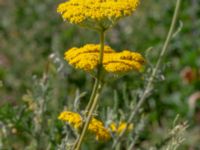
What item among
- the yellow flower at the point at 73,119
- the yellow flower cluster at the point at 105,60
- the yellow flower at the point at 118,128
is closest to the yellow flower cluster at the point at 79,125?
the yellow flower at the point at 73,119

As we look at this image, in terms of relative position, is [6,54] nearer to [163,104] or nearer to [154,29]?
[154,29]

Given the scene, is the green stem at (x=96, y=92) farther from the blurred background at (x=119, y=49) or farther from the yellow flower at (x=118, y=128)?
the blurred background at (x=119, y=49)

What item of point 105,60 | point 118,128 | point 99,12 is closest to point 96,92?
point 105,60

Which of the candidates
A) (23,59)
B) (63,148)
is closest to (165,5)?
(23,59)

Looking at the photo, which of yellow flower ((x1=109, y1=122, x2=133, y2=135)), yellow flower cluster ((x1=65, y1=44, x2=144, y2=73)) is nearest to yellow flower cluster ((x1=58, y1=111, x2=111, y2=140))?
yellow flower cluster ((x1=65, y1=44, x2=144, y2=73))

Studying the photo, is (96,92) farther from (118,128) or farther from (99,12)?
(118,128)

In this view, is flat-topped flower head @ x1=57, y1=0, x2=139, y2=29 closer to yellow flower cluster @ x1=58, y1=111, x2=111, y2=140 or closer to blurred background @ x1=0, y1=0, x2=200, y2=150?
yellow flower cluster @ x1=58, y1=111, x2=111, y2=140
